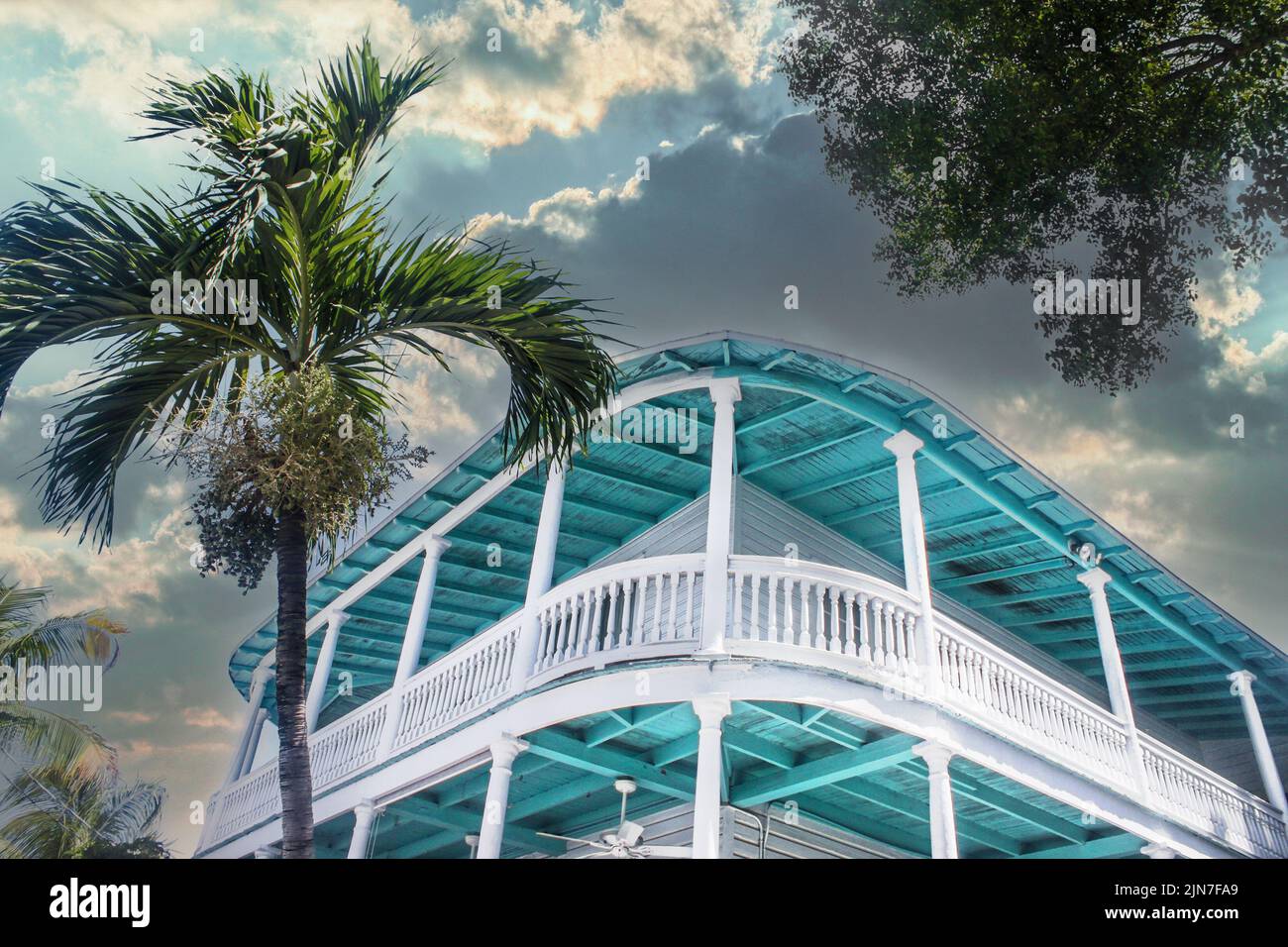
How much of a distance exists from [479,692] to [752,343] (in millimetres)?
4930

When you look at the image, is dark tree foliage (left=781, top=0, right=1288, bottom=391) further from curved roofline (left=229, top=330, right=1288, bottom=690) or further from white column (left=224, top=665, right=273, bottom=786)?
white column (left=224, top=665, right=273, bottom=786)

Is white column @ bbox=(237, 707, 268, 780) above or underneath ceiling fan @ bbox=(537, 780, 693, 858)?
above

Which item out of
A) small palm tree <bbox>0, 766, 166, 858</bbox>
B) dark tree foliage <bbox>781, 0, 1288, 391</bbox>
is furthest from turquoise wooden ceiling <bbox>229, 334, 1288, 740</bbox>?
small palm tree <bbox>0, 766, 166, 858</bbox>

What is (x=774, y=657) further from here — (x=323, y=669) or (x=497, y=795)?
(x=323, y=669)

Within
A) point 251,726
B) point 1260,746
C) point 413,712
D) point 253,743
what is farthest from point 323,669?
point 1260,746

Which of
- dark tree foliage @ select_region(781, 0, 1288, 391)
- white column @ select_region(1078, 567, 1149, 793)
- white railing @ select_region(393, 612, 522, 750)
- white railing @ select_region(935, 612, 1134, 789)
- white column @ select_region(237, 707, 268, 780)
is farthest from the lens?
white column @ select_region(237, 707, 268, 780)

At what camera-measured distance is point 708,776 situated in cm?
856

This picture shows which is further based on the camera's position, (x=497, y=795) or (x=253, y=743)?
(x=253, y=743)

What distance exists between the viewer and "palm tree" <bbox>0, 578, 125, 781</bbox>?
50.4 ft

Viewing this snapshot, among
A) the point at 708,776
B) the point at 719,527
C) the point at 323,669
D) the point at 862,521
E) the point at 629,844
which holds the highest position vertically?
the point at 862,521

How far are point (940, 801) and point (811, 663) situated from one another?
169 centimetres

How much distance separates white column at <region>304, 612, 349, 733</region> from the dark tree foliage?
10.5 metres

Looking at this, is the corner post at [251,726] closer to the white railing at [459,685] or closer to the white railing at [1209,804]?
the white railing at [459,685]
